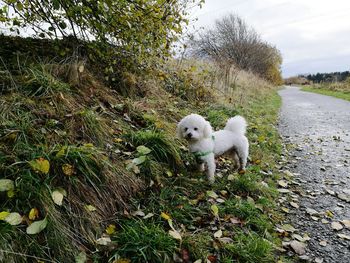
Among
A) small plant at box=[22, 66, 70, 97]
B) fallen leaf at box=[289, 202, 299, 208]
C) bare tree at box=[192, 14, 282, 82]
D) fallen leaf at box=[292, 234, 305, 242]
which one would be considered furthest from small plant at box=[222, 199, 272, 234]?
bare tree at box=[192, 14, 282, 82]

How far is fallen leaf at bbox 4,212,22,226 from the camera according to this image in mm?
2175

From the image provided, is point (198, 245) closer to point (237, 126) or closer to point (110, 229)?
point (110, 229)

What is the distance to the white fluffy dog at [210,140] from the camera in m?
3.76

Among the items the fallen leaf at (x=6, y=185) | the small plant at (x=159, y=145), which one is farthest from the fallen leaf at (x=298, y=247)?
the fallen leaf at (x=6, y=185)

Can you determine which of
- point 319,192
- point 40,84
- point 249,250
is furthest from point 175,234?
point 40,84

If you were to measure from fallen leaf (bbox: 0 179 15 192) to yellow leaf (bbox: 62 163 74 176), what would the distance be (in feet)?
1.42

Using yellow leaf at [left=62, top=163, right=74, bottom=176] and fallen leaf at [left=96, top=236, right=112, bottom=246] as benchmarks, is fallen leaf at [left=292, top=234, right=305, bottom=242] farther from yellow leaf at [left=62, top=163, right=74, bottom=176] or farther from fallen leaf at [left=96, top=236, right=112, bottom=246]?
yellow leaf at [left=62, top=163, right=74, bottom=176]

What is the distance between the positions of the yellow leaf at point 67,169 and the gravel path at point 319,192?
7.34 ft

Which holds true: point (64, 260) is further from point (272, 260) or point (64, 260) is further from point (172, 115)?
point (172, 115)

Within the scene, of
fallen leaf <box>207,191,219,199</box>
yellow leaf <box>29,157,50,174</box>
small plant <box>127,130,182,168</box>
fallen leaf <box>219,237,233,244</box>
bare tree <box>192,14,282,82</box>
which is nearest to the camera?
yellow leaf <box>29,157,50,174</box>

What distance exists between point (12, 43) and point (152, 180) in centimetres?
359

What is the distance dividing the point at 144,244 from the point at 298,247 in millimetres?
1559

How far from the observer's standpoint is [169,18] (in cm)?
445

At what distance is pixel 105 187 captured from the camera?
9.54 ft
